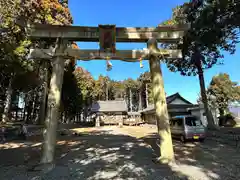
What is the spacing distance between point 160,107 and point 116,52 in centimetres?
242

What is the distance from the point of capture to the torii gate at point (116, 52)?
536 cm

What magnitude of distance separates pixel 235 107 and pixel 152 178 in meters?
30.4

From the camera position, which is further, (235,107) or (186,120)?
(235,107)

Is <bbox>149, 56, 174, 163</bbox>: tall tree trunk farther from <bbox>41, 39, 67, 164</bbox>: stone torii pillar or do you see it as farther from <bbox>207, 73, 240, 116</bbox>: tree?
<bbox>207, 73, 240, 116</bbox>: tree

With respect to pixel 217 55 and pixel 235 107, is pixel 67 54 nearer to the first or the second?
pixel 217 55

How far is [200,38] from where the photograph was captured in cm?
1188

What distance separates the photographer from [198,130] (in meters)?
10.3

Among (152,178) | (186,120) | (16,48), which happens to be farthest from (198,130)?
(16,48)

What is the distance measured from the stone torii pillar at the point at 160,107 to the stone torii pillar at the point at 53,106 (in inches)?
122

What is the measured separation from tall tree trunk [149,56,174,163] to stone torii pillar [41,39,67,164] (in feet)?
10.3

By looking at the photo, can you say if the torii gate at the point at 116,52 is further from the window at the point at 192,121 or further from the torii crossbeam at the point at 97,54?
the window at the point at 192,121

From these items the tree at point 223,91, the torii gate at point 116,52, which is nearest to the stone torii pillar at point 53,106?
the torii gate at point 116,52

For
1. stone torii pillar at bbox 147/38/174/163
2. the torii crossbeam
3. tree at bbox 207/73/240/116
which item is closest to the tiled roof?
tree at bbox 207/73/240/116

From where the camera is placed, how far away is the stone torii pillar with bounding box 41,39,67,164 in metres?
5.07
